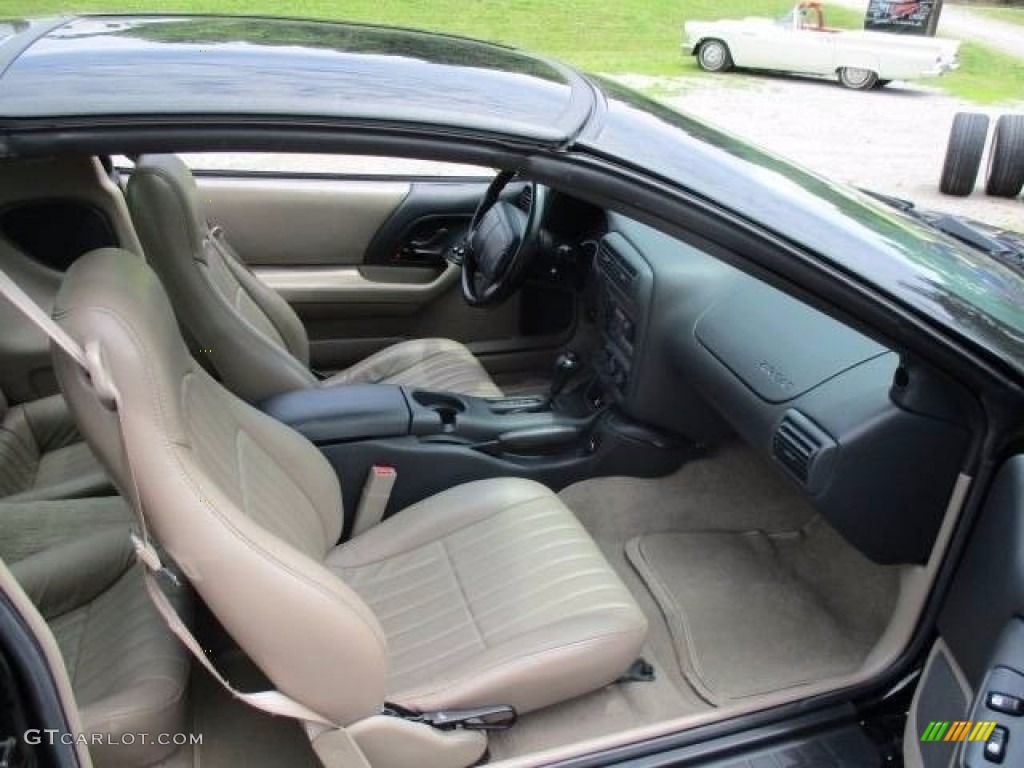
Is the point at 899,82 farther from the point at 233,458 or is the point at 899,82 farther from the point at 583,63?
the point at 233,458

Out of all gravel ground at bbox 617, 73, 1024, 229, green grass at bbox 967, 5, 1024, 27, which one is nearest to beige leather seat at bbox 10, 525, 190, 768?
gravel ground at bbox 617, 73, 1024, 229

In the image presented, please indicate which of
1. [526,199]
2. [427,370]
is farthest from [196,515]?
[526,199]

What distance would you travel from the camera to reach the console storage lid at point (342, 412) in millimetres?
2053

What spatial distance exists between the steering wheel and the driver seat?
0.32 meters

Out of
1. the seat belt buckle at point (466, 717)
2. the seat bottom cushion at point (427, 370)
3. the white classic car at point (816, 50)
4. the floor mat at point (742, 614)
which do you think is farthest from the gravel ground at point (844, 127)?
the seat belt buckle at point (466, 717)

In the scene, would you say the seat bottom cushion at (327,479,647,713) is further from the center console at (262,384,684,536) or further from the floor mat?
the floor mat

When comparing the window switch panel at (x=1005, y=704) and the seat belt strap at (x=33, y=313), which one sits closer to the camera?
the seat belt strap at (x=33, y=313)

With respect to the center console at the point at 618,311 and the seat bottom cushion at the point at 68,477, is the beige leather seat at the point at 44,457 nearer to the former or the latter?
the seat bottom cushion at the point at 68,477

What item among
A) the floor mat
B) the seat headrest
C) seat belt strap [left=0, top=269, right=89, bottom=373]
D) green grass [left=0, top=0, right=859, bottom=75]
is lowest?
green grass [left=0, top=0, right=859, bottom=75]

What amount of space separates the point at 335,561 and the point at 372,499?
0.79 ft

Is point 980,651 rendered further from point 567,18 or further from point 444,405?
point 567,18

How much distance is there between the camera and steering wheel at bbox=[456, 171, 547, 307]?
97.7 inches

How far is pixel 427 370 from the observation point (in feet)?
8.91

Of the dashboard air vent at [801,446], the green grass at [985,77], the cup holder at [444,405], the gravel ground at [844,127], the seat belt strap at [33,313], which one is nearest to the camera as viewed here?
the seat belt strap at [33,313]
